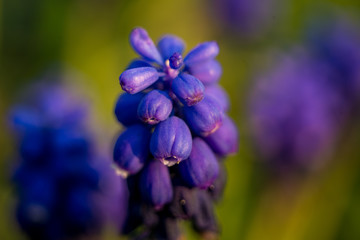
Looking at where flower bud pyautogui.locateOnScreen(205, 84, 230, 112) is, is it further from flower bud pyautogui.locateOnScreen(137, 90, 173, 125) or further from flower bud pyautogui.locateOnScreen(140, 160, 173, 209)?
flower bud pyautogui.locateOnScreen(140, 160, 173, 209)

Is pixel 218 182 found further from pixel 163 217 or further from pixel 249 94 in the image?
pixel 249 94

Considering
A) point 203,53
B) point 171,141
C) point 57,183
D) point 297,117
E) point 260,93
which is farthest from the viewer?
point 260,93

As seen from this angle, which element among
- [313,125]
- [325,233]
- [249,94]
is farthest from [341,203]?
[249,94]

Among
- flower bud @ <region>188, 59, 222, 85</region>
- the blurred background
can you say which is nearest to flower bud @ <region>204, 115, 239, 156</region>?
flower bud @ <region>188, 59, 222, 85</region>

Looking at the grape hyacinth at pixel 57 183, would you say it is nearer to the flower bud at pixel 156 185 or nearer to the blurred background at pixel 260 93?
the blurred background at pixel 260 93

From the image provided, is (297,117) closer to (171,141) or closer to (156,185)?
(156,185)

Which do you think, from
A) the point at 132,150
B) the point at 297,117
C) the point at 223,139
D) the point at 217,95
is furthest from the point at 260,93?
the point at 132,150

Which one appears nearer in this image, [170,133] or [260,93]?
[170,133]
